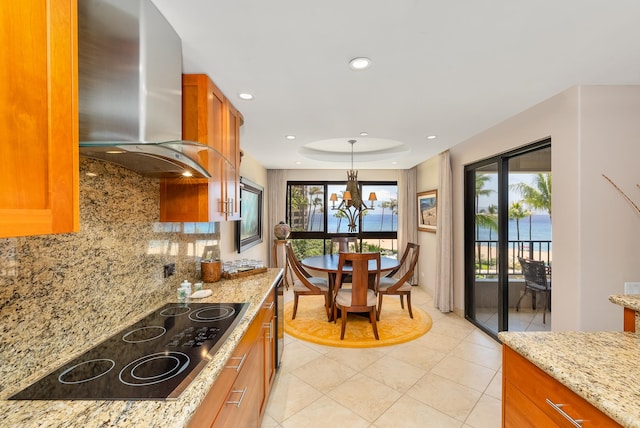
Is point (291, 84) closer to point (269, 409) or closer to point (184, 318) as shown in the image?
point (184, 318)

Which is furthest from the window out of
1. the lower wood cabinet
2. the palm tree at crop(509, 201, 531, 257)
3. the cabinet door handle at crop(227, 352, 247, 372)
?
the cabinet door handle at crop(227, 352, 247, 372)

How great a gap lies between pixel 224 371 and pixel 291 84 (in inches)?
71.3

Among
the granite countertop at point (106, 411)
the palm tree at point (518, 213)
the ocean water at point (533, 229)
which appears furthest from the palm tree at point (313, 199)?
the granite countertop at point (106, 411)

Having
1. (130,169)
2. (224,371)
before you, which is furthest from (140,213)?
(224,371)

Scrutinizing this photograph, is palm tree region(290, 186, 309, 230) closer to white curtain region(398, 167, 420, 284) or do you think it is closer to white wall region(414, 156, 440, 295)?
white curtain region(398, 167, 420, 284)

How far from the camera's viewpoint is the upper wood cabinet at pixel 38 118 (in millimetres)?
592

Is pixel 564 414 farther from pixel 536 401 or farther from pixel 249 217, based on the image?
pixel 249 217

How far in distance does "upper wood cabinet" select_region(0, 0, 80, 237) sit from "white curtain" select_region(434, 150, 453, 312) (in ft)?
13.4

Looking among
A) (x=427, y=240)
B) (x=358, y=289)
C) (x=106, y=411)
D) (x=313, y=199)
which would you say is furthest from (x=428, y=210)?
(x=106, y=411)

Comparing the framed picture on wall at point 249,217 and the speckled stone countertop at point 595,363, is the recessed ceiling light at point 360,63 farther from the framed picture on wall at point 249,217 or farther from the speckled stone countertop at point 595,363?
the framed picture on wall at point 249,217

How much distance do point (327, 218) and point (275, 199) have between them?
1.17 meters

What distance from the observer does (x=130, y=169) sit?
1.56 meters

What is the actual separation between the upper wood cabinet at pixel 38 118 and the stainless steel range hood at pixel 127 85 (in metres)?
0.24

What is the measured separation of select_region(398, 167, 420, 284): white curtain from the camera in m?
5.64
